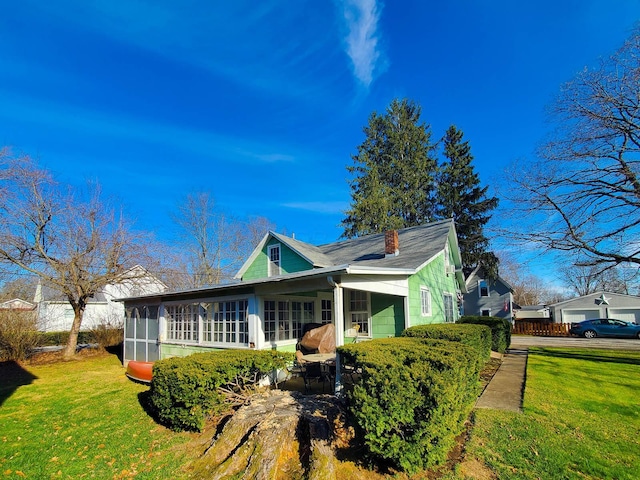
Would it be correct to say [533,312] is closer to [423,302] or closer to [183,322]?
[423,302]

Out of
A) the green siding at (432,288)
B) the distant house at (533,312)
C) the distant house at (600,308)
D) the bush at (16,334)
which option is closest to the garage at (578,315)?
the distant house at (600,308)

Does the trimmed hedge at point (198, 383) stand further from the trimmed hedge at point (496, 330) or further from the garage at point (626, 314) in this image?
the garage at point (626, 314)

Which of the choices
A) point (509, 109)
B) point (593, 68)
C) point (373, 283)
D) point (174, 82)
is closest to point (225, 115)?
point (174, 82)

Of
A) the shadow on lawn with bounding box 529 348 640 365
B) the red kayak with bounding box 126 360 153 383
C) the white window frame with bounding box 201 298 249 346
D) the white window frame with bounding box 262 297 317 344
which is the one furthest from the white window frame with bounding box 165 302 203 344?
the shadow on lawn with bounding box 529 348 640 365

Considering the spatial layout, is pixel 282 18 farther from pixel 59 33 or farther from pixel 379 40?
pixel 59 33

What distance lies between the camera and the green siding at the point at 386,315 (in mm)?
10531

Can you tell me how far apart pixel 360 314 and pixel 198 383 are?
253 inches

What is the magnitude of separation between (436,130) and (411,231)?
68.7ft

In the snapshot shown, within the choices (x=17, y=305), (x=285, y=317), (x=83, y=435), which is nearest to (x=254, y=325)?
(x=285, y=317)

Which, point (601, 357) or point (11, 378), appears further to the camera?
point (601, 357)

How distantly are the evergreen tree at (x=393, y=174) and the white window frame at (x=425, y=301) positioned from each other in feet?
54.9

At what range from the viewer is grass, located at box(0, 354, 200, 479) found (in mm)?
5215

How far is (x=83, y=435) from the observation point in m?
6.59

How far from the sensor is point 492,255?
Result: 28438 millimetres
